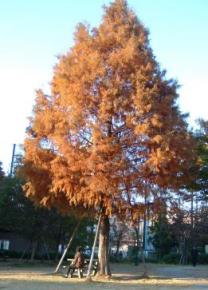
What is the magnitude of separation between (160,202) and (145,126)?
4.15 m

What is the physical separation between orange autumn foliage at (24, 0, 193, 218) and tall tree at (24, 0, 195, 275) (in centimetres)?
5

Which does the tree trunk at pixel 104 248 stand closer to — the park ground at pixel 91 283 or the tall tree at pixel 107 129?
the tall tree at pixel 107 129

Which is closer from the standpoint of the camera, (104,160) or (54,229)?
(104,160)

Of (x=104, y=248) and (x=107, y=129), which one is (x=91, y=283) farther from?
(x=107, y=129)

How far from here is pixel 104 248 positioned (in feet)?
89.9

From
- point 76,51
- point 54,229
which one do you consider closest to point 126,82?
point 76,51

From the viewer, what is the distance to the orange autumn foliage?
82.5 ft

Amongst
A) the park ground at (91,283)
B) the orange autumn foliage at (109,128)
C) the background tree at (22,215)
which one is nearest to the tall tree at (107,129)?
the orange autumn foliage at (109,128)

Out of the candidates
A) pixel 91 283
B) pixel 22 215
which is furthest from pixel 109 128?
pixel 22 215

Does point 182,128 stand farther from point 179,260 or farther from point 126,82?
point 179,260

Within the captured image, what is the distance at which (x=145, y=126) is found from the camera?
2488cm

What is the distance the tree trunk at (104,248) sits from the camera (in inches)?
1062

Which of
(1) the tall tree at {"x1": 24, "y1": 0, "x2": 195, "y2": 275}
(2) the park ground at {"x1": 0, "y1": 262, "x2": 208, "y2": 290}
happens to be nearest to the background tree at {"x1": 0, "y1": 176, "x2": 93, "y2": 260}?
(2) the park ground at {"x1": 0, "y1": 262, "x2": 208, "y2": 290}

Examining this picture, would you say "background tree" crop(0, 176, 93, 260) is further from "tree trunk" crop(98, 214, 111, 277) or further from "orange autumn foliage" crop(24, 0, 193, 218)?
"orange autumn foliage" crop(24, 0, 193, 218)
